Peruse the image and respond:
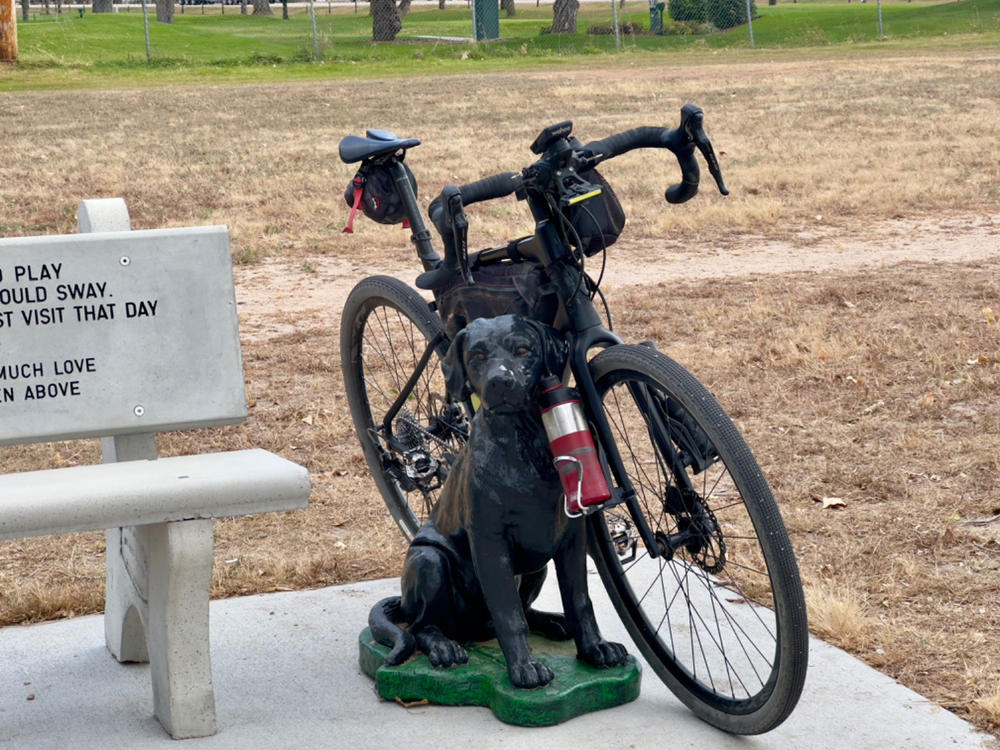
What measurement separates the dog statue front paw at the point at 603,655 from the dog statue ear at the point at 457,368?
0.66 m

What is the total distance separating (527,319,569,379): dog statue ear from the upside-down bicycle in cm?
3

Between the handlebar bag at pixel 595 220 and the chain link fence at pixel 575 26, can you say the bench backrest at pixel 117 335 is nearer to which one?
the handlebar bag at pixel 595 220

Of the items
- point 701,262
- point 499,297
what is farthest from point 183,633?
point 701,262

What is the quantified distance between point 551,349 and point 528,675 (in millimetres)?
736

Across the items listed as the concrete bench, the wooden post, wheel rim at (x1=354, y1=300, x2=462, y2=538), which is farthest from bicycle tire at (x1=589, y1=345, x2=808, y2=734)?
the wooden post

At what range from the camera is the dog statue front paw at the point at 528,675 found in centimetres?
307

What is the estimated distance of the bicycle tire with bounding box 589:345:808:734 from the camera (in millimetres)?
2754

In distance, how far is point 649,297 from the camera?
812 cm

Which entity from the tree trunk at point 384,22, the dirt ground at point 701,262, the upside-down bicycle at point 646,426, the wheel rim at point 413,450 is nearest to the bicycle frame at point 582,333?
the upside-down bicycle at point 646,426

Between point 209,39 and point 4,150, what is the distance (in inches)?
911

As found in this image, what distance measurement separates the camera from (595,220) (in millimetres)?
3094

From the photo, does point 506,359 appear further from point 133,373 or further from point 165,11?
point 165,11

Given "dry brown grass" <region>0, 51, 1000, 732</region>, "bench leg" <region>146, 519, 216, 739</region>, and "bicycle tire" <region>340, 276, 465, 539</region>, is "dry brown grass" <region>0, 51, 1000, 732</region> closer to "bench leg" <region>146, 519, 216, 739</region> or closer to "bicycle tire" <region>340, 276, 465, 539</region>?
"bicycle tire" <region>340, 276, 465, 539</region>

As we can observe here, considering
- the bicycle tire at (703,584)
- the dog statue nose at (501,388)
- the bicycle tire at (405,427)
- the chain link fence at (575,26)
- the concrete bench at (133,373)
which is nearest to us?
the bicycle tire at (703,584)
